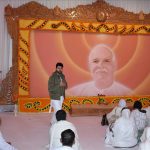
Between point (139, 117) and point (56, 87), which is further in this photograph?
point (56, 87)

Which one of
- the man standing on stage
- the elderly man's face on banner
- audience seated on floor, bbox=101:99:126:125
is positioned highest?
the elderly man's face on banner

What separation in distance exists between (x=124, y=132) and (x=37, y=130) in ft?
6.75

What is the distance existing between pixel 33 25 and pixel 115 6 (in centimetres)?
238

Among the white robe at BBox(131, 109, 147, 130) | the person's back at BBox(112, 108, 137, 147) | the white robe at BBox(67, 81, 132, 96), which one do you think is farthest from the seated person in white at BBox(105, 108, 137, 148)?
the white robe at BBox(67, 81, 132, 96)

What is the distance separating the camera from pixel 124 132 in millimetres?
5625

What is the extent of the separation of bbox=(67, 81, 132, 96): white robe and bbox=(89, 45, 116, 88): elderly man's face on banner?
16 cm

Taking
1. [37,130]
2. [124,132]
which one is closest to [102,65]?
[37,130]

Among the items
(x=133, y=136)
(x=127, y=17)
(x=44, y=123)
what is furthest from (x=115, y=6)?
(x=133, y=136)

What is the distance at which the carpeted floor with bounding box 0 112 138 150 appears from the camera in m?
5.94

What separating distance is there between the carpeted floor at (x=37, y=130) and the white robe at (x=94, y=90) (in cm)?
113

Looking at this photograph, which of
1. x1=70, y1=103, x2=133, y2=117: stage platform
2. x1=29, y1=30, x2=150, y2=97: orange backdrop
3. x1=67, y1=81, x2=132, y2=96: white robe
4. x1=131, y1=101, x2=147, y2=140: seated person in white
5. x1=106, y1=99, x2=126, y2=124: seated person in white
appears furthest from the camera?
x1=67, y1=81, x2=132, y2=96: white robe

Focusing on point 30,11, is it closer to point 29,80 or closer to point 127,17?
point 29,80

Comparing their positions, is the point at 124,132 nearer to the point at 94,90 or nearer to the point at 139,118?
the point at 139,118

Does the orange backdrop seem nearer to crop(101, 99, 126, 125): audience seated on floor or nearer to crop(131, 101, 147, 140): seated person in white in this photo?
crop(101, 99, 126, 125): audience seated on floor
